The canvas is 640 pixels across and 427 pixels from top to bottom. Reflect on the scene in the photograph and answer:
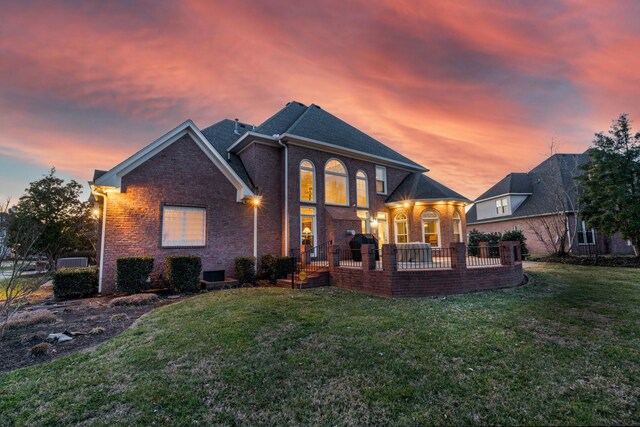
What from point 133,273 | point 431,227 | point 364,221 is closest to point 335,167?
point 364,221

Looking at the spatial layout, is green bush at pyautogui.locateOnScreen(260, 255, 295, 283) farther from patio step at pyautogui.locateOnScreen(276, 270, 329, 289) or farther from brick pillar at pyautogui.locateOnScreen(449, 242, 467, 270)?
Answer: brick pillar at pyautogui.locateOnScreen(449, 242, 467, 270)

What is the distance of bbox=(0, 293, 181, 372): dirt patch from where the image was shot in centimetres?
468

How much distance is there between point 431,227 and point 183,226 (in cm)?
1395

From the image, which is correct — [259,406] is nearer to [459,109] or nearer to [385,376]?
[385,376]

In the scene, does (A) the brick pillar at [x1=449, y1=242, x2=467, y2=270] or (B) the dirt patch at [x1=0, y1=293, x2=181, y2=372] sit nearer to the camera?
(B) the dirt patch at [x1=0, y1=293, x2=181, y2=372]

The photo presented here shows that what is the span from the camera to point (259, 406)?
3.20 m

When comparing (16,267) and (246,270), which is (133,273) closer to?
(246,270)

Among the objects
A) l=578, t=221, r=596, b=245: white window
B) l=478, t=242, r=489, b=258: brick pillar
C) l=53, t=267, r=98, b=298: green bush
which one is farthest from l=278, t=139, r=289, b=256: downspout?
l=578, t=221, r=596, b=245: white window

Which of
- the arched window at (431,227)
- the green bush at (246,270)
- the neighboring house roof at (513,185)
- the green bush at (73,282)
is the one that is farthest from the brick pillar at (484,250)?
the neighboring house roof at (513,185)

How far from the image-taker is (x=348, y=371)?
3889mm

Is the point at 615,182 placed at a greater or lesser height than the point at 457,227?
greater

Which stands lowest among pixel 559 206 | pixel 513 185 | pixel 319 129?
pixel 559 206

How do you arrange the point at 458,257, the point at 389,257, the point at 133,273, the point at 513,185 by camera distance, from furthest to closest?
the point at 513,185, the point at 133,273, the point at 458,257, the point at 389,257

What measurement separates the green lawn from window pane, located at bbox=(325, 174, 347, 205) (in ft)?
32.3
